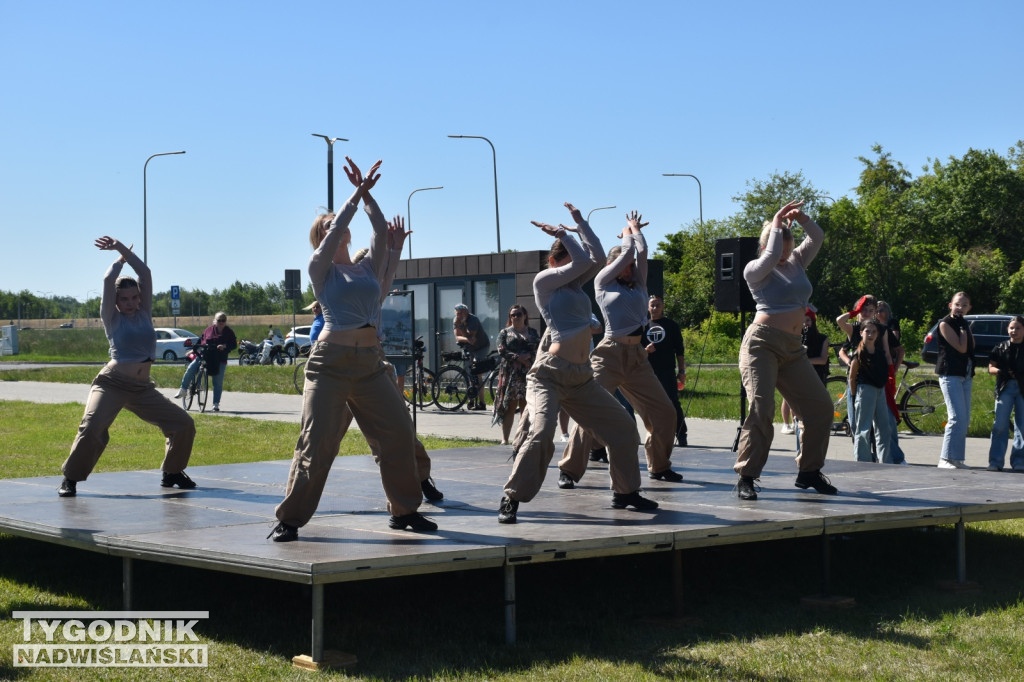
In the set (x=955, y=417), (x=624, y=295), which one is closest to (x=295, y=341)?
(x=955, y=417)

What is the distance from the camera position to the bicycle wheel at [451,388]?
891 inches

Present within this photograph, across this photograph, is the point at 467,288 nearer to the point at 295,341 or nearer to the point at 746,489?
the point at 746,489

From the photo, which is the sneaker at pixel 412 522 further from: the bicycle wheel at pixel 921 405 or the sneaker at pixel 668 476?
the bicycle wheel at pixel 921 405

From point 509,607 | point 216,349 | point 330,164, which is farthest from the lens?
point 330,164

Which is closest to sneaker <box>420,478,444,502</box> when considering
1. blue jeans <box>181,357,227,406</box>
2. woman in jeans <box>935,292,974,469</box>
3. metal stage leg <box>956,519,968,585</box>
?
metal stage leg <box>956,519,968,585</box>

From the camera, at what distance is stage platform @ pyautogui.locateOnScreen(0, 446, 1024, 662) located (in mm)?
6301

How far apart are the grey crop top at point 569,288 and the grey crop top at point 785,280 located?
1.13m

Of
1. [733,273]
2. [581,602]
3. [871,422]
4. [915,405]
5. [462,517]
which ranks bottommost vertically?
[581,602]

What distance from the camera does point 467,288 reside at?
2453 centimetres

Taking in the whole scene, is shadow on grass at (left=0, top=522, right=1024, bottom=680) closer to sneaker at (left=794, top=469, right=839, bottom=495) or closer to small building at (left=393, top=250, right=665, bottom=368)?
sneaker at (left=794, top=469, right=839, bottom=495)

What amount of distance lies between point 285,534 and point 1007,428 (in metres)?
8.86

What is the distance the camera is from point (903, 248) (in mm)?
62688

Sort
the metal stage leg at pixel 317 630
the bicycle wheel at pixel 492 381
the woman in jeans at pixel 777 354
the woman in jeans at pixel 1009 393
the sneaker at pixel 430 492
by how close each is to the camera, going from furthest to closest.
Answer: the bicycle wheel at pixel 492 381, the woman in jeans at pixel 1009 393, the sneaker at pixel 430 492, the woman in jeans at pixel 777 354, the metal stage leg at pixel 317 630

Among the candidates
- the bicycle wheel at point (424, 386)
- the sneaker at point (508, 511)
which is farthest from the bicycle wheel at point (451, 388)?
the sneaker at point (508, 511)
